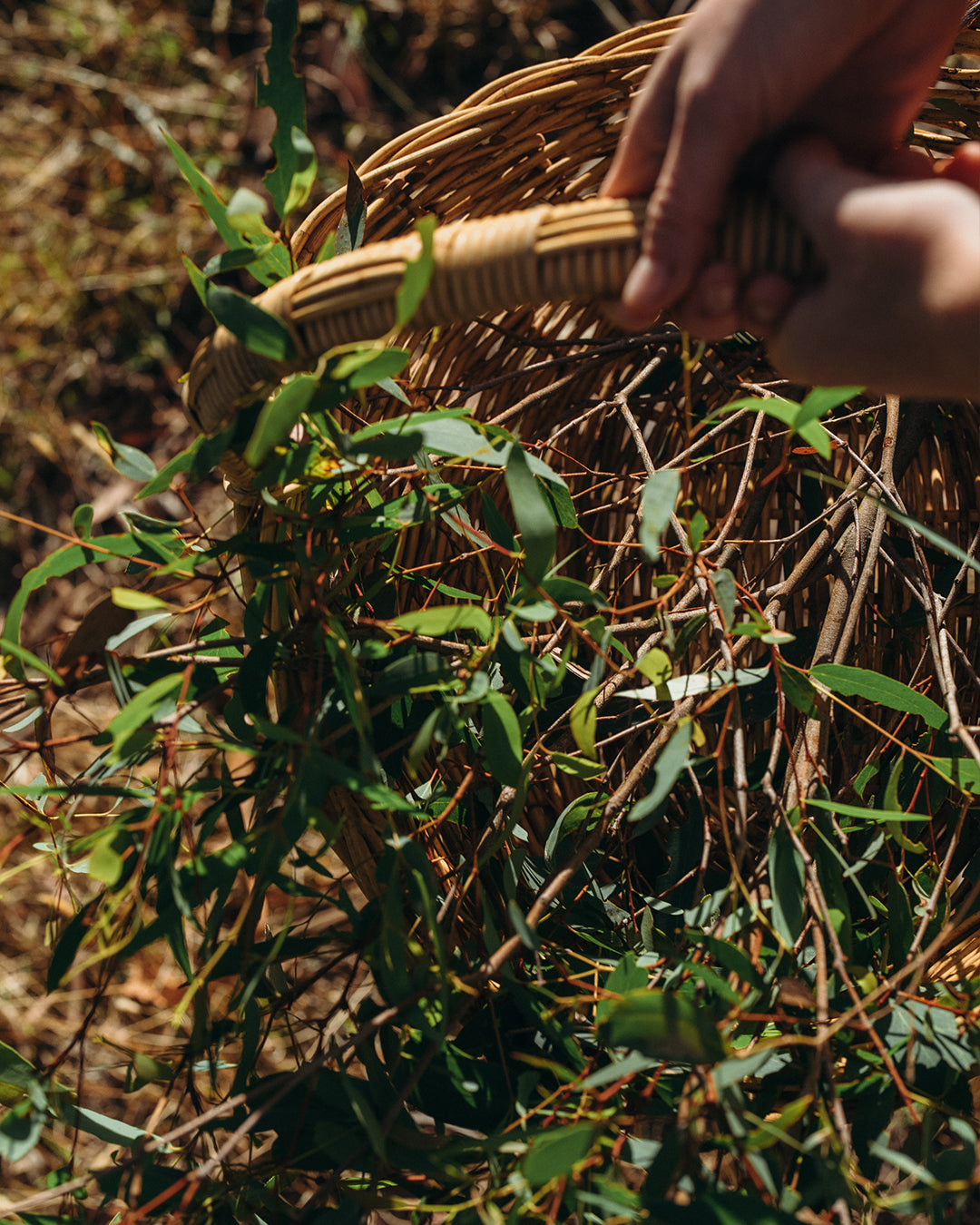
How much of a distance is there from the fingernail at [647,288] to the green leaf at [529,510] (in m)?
0.08

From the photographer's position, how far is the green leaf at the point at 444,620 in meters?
0.40

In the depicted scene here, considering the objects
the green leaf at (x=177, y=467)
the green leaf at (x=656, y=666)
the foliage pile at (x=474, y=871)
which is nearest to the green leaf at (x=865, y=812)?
the foliage pile at (x=474, y=871)

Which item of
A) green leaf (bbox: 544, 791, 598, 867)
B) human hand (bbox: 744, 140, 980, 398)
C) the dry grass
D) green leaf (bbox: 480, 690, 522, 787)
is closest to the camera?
human hand (bbox: 744, 140, 980, 398)

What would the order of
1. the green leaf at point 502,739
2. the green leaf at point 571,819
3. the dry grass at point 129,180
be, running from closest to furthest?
the green leaf at point 502,739 → the green leaf at point 571,819 → the dry grass at point 129,180

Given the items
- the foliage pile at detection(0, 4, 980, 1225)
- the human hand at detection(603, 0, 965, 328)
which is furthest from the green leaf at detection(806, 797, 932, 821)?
the human hand at detection(603, 0, 965, 328)

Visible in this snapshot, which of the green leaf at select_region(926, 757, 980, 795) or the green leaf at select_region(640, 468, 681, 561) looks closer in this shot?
the green leaf at select_region(640, 468, 681, 561)

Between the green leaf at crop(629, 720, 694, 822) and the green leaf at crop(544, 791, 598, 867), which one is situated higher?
the green leaf at crop(629, 720, 694, 822)

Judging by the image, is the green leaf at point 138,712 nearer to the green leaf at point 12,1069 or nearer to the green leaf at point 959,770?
the green leaf at point 12,1069

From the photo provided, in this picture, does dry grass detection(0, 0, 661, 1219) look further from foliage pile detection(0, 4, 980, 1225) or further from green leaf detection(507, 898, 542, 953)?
green leaf detection(507, 898, 542, 953)

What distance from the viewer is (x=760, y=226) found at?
0.35m

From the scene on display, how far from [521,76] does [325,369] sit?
32cm

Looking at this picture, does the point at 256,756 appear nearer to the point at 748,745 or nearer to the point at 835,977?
the point at 835,977

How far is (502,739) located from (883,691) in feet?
0.73

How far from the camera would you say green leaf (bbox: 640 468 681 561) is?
34 centimetres
